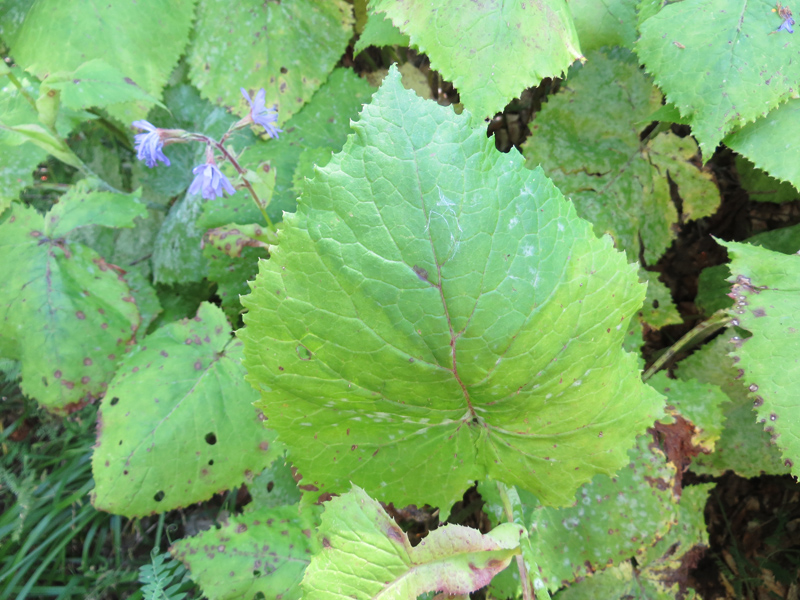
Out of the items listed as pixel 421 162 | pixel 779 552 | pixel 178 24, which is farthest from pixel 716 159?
pixel 178 24

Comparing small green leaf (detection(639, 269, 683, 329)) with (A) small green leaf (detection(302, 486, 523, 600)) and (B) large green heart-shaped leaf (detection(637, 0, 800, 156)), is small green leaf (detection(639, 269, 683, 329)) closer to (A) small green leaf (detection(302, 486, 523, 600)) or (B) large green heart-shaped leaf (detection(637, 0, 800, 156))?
(B) large green heart-shaped leaf (detection(637, 0, 800, 156))

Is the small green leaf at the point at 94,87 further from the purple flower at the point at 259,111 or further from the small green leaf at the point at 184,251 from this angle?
the small green leaf at the point at 184,251

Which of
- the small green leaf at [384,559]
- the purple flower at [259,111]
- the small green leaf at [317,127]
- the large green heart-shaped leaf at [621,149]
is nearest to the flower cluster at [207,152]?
the purple flower at [259,111]

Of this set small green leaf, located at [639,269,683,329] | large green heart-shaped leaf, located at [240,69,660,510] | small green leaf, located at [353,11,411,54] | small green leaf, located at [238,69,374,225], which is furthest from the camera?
small green leaf, located at [238,69,374,225]

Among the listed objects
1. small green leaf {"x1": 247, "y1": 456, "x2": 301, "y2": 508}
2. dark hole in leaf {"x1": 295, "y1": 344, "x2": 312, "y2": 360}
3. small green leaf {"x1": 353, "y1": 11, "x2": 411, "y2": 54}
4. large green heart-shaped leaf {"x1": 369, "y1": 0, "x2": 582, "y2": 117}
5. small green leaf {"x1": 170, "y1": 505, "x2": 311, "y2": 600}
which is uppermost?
large green heart-shaped leaf {"x1": 369, "y1": 0, "x2": 582, "y2": 117}

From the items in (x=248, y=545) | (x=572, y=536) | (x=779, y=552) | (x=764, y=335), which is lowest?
(x=248, y=545)

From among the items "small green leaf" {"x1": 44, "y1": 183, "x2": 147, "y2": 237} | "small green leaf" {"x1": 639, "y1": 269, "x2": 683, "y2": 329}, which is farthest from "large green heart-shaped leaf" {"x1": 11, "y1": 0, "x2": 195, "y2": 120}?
"small green leaf" {"x1": 639, "y1": 269, "x2": 683, "y2": 329}

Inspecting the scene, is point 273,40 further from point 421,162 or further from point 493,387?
point 493,387
